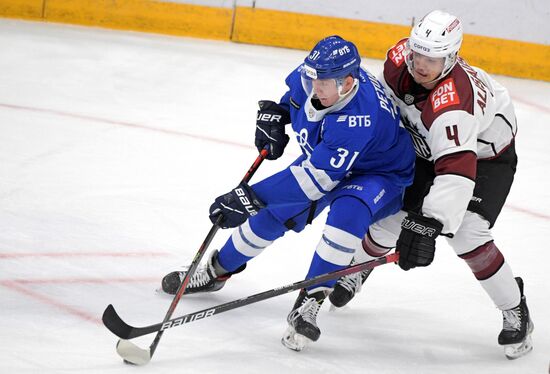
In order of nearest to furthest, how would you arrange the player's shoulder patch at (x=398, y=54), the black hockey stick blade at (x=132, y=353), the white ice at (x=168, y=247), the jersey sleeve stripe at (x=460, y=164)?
the black hockey stick blade at (x=132, y=353), the jersey sleeve stripe at (x=460, y=164), the white ice at (x=168, y=247), the player's shoulder patch at (x=398, y=54)

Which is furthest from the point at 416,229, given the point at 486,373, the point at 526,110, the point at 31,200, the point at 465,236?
the point at 526,110

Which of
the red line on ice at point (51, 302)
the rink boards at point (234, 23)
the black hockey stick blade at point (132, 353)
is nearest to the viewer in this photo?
the black hockey stick blade at point (132, 353)

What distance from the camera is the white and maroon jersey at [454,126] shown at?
2924 mm

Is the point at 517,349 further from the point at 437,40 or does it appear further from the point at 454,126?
the point at 437,40

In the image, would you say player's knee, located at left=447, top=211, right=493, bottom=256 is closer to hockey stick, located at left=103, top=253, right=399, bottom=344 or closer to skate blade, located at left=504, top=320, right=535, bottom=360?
hockey stick, located at left=103, top=253, right=399, bottom=344

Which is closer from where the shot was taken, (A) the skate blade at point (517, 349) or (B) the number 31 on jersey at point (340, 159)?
(B) the number 31 on jersey at point (340, 159)

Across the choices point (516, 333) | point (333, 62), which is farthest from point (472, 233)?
point (333, 62)

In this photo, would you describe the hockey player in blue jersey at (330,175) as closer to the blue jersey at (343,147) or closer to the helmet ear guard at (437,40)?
the blue jersey at (343,147)

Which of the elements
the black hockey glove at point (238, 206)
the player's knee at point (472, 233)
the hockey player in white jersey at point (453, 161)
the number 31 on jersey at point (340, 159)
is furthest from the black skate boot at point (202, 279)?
the player's knee at point (472, 233)

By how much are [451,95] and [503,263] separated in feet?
2.13

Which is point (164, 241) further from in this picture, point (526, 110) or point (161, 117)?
point (526, 110)

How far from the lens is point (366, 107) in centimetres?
302

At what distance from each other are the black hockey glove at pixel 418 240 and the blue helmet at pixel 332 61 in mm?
532

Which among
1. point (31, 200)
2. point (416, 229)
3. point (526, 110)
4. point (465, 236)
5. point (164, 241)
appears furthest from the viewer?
point (526, 110)
